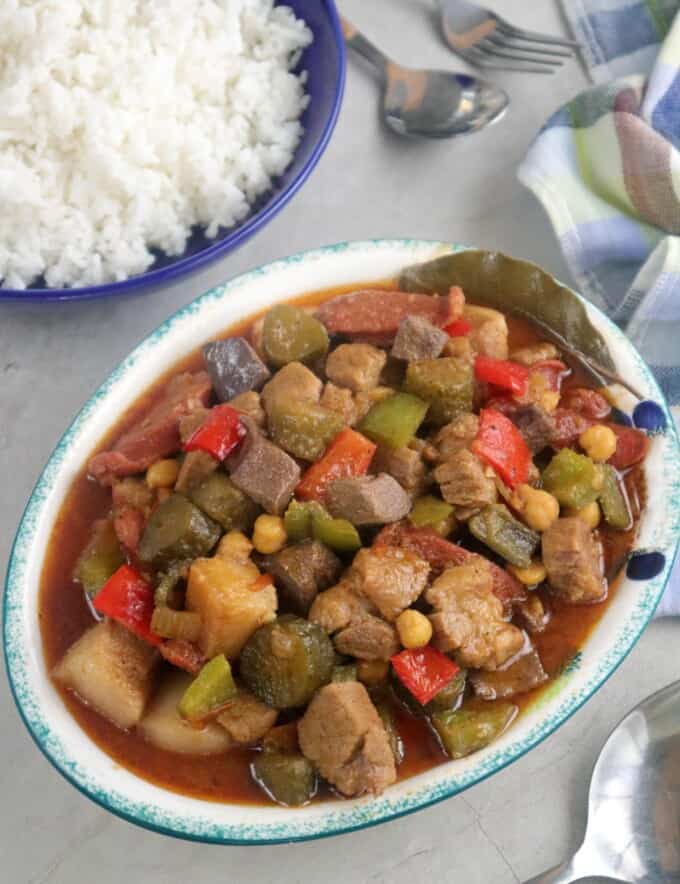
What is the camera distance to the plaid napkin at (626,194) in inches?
135

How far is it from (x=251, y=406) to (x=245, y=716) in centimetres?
91

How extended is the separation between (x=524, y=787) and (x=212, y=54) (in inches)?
113

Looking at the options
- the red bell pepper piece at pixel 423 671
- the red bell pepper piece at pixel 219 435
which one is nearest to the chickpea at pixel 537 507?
the red bell pepper piece at pixel 423 671

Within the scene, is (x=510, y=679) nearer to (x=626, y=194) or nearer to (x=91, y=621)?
(x=91, y=621)

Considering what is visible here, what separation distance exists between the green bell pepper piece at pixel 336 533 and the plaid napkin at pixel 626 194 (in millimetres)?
1369

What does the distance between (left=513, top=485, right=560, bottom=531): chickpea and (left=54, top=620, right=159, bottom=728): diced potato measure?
114cm

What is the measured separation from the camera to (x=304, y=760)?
8.43ft

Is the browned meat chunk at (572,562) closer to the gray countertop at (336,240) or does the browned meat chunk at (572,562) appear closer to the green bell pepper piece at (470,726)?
the green bell pepper piece at (470,726)

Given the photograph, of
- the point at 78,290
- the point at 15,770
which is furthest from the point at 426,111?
the point at 15,770

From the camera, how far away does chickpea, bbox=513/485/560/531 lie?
281 cm

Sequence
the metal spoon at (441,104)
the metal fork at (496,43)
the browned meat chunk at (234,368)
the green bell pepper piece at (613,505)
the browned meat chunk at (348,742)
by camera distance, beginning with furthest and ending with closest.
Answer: the metal fork at (496,43)
the metal spoon at (441,104)
the browned meat chunk at (234,368)
the green bell pepper piece at (613,505)
the browned meat chunk at (348,742)

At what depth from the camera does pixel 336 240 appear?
3879 mm

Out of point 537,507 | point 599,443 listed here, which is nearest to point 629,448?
point 599,443

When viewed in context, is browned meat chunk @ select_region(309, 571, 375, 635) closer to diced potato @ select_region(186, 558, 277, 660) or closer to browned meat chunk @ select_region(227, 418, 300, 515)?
diced potato @ select_region(186, 558, 277, 660)
